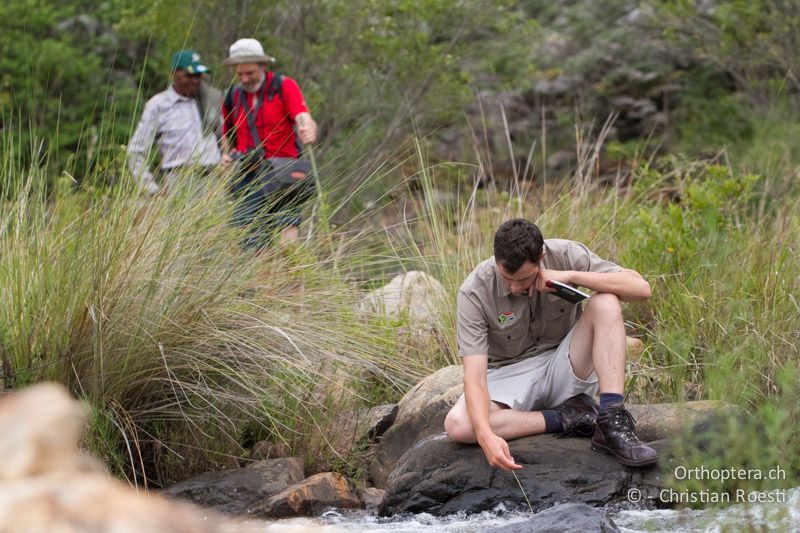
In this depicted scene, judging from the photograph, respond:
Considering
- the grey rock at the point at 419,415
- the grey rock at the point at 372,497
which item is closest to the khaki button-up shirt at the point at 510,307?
the grey rock at the point at 419,415

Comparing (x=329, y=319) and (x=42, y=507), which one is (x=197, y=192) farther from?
(x=42, y=507)

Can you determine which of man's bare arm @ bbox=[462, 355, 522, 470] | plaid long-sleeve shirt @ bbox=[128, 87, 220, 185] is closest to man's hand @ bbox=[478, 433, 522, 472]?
man's bare arm @ bbox=[462, 355, 522, 470]

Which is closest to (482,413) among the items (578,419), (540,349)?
(578,419)

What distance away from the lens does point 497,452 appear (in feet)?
14.1

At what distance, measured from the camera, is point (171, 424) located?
4750mm

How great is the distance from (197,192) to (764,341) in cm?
254

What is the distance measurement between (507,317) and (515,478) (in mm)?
653

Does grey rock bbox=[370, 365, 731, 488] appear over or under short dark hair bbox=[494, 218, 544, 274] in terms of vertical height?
under

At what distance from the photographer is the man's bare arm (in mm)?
4305

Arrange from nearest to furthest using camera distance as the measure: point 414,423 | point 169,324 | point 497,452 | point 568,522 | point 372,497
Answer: point 568,522 < point 497,452 < point 169,324 < point 372,497 < point 414,423

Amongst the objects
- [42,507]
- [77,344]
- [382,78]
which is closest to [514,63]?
[382,78]

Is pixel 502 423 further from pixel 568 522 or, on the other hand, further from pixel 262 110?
pixel 262 110

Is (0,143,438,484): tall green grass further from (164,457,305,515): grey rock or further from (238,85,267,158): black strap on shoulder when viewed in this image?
(238,85,267,158): black strap on shoulder

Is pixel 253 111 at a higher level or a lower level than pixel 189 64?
lower
